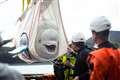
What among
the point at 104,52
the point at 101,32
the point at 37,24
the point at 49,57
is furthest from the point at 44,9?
the point at 104,52

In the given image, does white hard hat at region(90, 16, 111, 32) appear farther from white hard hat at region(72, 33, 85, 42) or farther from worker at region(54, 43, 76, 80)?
worker at region(54, 43, 76, 80)

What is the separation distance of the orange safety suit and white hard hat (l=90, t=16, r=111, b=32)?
28 centimetres

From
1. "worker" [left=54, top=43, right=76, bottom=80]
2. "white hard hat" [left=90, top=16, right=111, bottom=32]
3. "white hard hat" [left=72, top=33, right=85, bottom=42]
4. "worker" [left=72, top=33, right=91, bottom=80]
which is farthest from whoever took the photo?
"worker" [left=54, top=43, right=76, bottom=80]

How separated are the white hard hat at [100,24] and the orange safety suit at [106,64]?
284 millimetres

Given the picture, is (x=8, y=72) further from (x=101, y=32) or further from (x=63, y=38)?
(x=63, y=38)

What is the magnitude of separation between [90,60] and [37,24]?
152 centimetres

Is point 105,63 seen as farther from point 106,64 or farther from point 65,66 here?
point 65,66

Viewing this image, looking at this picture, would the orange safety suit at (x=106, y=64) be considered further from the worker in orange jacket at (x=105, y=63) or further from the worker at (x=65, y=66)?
the worker at (x=65, y=66)

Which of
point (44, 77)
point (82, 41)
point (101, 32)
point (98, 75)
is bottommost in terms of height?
point (44, 77)

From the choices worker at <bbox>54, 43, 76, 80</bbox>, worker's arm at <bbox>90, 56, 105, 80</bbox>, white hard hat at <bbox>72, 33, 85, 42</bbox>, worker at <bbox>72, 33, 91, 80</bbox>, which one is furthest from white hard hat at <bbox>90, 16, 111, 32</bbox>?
worker at <bbox>54, 43, 76, 80</bbox>

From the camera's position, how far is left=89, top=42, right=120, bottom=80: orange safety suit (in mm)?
3131

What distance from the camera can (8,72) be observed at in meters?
1.63

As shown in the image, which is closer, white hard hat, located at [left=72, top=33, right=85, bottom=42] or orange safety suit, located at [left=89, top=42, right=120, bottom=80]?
orange safety suit, located at [left=89, top=42, right=120, bottom=80]

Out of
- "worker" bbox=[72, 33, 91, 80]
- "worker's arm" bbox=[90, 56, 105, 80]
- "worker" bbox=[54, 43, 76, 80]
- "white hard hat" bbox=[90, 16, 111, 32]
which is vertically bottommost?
"worker" bbox=[54, 43, 76, 80]
